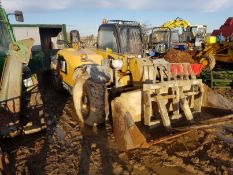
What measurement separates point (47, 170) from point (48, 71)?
6811 millimetres

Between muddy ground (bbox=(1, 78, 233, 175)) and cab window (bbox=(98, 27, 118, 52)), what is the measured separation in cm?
209

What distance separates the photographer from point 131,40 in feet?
21.8

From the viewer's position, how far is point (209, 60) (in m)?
10.9

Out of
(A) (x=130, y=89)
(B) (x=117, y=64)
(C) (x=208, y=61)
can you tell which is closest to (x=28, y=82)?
(B) (x=117, y=64)

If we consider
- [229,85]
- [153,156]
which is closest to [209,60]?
[229,85]

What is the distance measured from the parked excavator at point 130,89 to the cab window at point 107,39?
2 centimetres

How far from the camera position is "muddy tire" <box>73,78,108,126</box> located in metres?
5.34

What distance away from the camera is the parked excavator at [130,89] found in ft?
15.7

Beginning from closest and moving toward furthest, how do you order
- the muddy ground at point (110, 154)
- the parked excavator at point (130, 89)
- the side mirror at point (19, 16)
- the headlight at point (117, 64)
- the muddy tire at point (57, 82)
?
the muddy ground at point (110, 154) < the parked excavator at point (130, 89) < the headlight at point (117, 64) < the side mirror at point (19, 16) < the muddy tire at point (57, 82)

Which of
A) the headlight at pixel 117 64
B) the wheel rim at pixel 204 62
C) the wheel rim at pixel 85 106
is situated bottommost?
the wheel rim at pixel 85 106

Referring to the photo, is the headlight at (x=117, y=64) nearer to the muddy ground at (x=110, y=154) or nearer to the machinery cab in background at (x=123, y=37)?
the machinery cab in background at (x=123, y=37)

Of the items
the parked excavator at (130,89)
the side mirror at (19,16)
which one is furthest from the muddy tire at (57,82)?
the side mirror at (19,16)

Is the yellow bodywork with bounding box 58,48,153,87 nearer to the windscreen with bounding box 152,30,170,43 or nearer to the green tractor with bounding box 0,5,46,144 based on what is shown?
the green tractor with bounding box 0,5,46,144

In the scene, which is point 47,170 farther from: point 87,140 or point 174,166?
point 174,166
